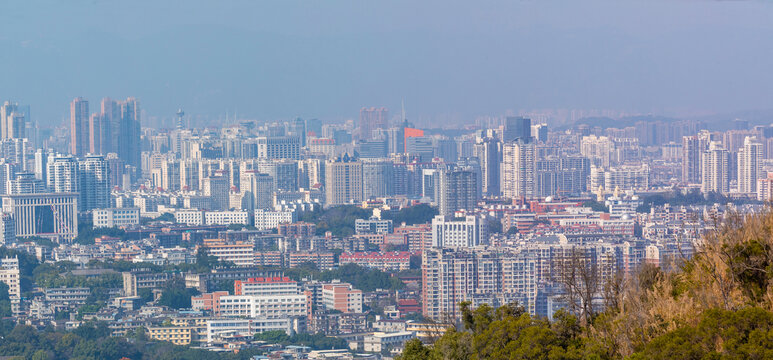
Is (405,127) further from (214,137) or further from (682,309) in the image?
(682,309)

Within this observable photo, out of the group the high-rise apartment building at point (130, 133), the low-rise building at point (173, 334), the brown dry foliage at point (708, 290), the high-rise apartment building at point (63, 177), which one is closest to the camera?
the brown dry foliage at point (708, 290)

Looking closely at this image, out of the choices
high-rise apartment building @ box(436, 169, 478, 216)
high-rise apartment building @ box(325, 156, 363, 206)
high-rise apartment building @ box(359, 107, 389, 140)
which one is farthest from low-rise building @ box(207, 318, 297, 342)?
high-rise apartment building @ box(359, 107, 389, 140)

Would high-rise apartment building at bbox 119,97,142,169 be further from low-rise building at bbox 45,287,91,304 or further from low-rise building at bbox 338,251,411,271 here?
low-rise building at bbox 45,287,91,304

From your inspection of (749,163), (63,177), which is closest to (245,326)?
(749,163)

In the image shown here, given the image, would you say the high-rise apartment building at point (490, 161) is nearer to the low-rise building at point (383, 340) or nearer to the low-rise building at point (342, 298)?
the low-rise building at point (342, 298)

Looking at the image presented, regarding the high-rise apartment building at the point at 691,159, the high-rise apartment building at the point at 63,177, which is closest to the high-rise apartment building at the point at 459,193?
the high-rise apartment building at the point at 691,159

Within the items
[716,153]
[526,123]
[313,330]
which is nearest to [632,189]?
[716,153]
